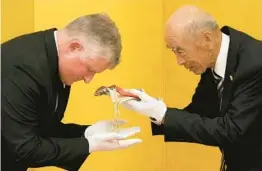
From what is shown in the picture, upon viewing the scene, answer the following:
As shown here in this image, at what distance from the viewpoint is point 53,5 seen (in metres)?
2.26

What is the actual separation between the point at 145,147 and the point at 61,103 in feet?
2.96

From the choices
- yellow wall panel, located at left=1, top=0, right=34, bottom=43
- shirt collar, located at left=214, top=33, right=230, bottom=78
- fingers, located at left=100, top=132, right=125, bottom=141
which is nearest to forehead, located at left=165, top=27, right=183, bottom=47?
shirt collar, located at left=214, top=33, right=230, bottom=78

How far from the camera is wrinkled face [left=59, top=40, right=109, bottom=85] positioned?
5.40 feet

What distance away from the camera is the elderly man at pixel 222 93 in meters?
1.70

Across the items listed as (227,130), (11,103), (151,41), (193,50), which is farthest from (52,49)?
(151,41)

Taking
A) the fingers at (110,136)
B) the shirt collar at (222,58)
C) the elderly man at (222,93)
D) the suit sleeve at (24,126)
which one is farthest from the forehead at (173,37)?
the suit sleeve at (24,126)

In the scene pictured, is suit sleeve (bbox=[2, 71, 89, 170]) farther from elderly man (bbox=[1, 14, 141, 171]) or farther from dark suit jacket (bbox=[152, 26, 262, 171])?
dark suit jacket (bbox=[152, 26, 262, 171])

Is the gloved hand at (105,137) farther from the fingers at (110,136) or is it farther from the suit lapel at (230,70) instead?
the suit lapel at (230,70)

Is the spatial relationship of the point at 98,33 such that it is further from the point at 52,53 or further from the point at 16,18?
the point at 16,18

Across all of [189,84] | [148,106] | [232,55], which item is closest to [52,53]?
[148,106]

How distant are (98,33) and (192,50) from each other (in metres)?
0.36

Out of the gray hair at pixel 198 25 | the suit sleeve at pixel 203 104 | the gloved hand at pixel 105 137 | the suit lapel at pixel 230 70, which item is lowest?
the gloved hand at pixel 105 137

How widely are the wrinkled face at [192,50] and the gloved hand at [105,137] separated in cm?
30

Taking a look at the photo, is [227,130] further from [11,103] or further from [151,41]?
[151,41]
